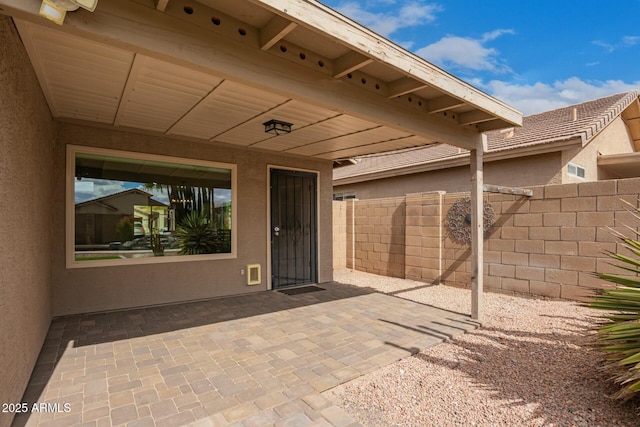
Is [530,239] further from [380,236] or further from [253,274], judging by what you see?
[253,274]

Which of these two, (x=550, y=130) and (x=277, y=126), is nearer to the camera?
(x=277, y=126)

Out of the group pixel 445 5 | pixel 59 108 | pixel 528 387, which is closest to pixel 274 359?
pixel 528 387

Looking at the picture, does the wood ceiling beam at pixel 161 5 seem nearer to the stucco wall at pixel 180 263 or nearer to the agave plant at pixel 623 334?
the stucco wall at pixel 180 263

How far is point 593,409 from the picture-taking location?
249 centimetres

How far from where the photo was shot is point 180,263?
552 cm

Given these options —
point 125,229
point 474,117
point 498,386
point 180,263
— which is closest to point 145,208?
point 125,229

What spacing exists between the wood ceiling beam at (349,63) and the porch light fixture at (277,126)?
1.54 metres

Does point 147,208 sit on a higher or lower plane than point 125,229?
higher

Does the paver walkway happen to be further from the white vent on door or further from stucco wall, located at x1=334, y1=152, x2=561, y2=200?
stucco wall, located at x1=334, y1=152, x2=561, y2=200

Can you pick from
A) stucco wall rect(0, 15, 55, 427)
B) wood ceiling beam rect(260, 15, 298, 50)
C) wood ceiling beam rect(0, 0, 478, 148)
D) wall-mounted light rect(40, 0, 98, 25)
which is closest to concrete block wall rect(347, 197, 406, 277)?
wood ceiling beam rect(0, 0, 478, 148)

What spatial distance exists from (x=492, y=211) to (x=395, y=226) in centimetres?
232

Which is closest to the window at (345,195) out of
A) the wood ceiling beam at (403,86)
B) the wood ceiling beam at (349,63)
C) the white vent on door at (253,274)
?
the white vent on door at (253,274)

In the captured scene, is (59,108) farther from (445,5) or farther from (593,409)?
(445,5)

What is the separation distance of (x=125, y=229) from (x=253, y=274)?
7.49ft
